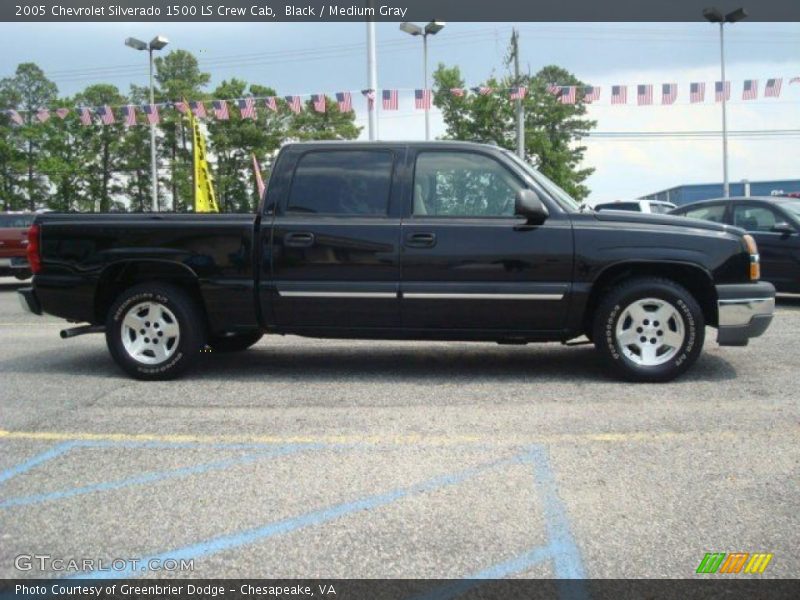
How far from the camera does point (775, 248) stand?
1044 centimetres

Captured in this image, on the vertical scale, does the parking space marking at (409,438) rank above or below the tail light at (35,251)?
below

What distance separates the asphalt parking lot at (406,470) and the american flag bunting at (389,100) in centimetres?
1698

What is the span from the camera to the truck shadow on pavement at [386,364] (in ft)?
20.7

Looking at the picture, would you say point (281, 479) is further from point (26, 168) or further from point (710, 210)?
point (26, 168)

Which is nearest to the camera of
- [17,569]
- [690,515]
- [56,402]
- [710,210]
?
[17,569]

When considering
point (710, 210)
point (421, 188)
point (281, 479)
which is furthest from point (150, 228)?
point (710, 210)

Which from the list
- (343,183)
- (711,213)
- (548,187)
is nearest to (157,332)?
(343,183)

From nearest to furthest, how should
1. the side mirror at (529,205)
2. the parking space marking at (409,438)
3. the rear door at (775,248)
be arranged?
the parking space marking at (409,438)
the side mirror at (529,205)
the rear door at (775,248)

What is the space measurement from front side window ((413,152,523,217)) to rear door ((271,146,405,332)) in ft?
0.71

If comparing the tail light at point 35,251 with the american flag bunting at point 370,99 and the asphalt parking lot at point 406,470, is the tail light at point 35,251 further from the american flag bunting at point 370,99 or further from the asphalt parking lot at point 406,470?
the american flag bunting at point 370,99

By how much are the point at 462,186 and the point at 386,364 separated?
1.79 meters

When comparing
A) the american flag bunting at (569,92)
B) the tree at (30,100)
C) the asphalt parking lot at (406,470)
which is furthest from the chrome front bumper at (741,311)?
the tree at (30,100)

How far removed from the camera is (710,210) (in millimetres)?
11484

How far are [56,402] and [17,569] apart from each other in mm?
2879
